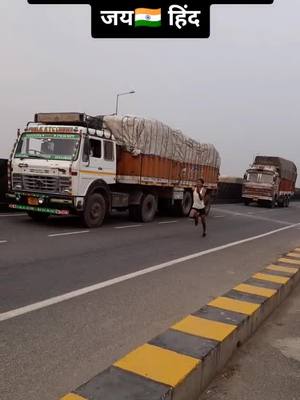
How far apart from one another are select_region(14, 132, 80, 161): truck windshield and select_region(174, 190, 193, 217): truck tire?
26.5 feet

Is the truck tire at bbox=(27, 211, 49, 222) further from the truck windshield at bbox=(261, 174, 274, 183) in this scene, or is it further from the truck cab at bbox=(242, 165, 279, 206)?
the truck windshield at bbox=(261, 174, 274, 183)

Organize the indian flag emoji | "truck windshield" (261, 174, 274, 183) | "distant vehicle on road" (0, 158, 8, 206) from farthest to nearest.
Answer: "truck windshield" (261, 174, 274, 183), "distant vehicle on road" (0, 158, 8, 206), the indian flag emoji

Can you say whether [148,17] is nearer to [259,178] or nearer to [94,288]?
[94,288]

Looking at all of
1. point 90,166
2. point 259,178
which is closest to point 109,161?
point 90,166

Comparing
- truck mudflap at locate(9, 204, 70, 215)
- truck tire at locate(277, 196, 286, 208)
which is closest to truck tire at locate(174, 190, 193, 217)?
truck mudflap at locate(9, 204, 70, 215)

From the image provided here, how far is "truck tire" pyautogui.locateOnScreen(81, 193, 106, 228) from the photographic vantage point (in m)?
14.0

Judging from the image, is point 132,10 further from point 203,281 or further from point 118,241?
point 203,281

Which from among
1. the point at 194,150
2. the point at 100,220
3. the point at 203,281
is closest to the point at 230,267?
the point at 203,281

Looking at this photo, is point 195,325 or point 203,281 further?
point 203,281

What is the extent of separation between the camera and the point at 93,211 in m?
14.4

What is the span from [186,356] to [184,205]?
57.2ft

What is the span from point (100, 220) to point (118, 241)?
2755mm

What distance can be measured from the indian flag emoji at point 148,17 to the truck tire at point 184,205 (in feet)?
35.3

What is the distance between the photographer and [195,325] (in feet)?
16.1
